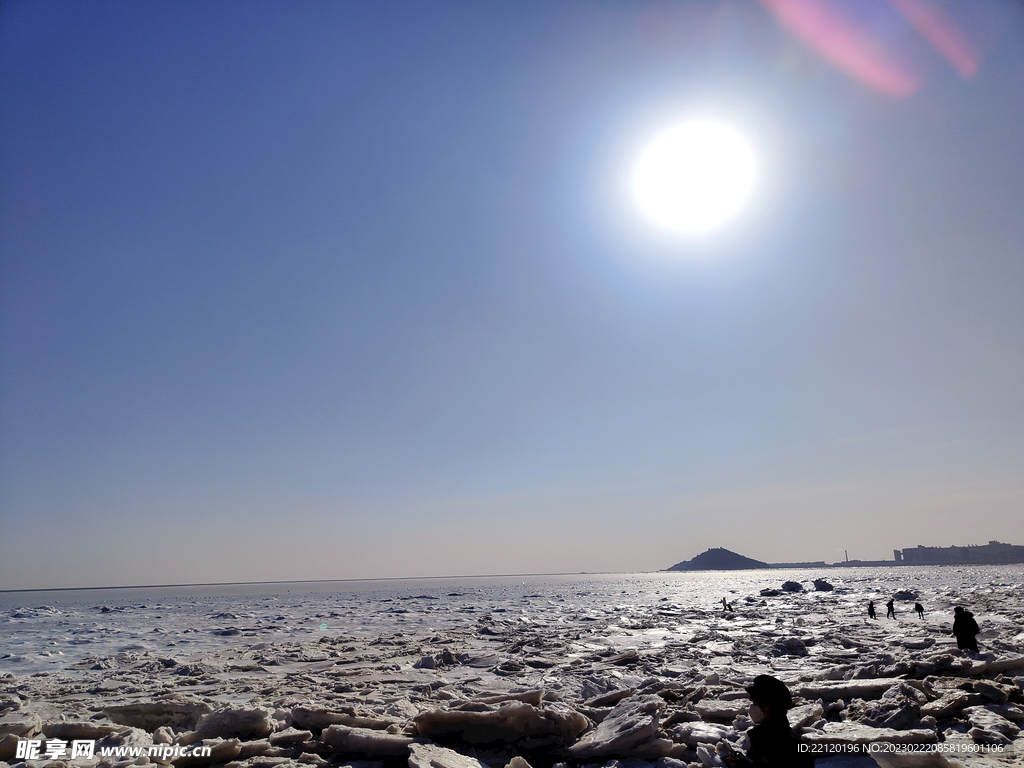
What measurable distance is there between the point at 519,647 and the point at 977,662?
43.0ft

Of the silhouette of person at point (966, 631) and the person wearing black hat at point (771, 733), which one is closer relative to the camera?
the person wearing black hat at point (771, 733)

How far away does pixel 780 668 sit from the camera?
13.0 metres

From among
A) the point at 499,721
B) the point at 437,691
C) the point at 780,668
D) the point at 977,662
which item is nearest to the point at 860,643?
the point at 780,668

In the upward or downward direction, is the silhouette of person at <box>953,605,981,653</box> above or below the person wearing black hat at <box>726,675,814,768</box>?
below

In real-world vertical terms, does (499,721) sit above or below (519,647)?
above

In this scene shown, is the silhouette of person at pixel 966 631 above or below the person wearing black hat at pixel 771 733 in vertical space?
below

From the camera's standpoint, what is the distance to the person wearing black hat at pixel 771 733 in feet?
13.6

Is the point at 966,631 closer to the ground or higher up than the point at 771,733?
closer to the ground

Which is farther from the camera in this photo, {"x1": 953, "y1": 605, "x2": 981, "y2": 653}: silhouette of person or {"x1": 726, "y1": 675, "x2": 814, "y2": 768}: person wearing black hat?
{"x1": 953, "y1": 605, "x2": 981, "y2": 653}: silhouette of person

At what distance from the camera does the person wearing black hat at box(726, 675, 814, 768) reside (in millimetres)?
4152

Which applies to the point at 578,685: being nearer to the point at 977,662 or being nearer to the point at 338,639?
the point at 977,662

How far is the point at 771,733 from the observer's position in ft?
13.9

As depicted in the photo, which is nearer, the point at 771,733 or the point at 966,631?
the point at 771,733

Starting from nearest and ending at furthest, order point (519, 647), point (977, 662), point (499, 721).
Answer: point (499, 721)
point (977, 662)
point (519, 647)
